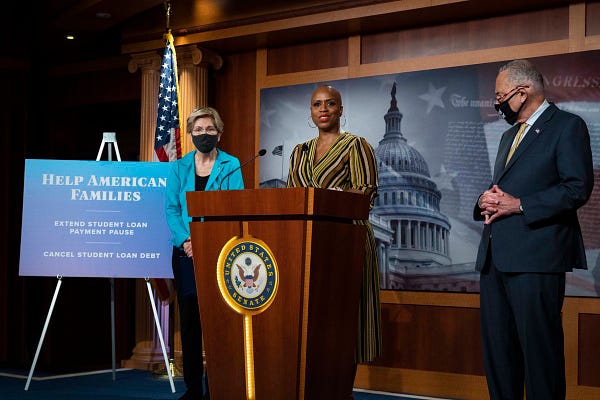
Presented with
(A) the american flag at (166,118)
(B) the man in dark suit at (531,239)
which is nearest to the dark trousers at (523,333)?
(B) the man in dark suit at (531,239)

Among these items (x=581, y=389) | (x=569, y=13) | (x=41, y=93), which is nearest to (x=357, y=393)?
(x=581, y=389)

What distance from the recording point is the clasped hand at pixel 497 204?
2891mm

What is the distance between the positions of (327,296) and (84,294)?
529 centimetres

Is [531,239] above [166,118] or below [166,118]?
below

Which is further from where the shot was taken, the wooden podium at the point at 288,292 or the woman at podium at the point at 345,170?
the woman at podium at the point at 345,170

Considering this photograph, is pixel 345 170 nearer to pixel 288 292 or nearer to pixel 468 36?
pixel 288 292

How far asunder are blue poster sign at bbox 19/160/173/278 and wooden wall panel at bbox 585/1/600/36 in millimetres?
2601

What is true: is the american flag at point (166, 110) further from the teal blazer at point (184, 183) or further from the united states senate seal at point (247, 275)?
the united states senate seal at point (247, 275)

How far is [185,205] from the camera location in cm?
411

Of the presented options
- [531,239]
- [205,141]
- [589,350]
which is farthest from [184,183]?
[589,350]

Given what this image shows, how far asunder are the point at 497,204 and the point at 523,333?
1.54 feet

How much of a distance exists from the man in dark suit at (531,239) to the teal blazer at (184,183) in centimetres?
Result: 147

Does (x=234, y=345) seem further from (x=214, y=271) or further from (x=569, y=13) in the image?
(x=569, y=13)

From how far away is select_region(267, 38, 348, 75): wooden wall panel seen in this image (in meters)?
5.57
